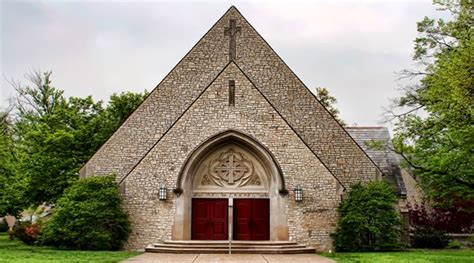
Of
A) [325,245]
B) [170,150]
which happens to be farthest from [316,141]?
[170,150]

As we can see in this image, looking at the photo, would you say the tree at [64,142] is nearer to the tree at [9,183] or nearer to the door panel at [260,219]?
the tree at [9,183]

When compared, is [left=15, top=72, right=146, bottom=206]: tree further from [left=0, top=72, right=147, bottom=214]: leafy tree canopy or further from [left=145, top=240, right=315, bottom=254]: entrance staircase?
[left=145, top=240, right=315, bottom=254]: entrance staircase

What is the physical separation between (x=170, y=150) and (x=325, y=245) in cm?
731

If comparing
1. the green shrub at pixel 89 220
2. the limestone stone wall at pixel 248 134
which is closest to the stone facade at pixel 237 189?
the limestone stone wall at pixel 248 134

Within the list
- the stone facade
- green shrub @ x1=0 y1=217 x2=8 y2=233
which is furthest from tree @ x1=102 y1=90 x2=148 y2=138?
green shrub @ x1=0 y1=217 x2=8 y2=233

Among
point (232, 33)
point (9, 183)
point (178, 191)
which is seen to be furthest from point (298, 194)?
point (9, 183)

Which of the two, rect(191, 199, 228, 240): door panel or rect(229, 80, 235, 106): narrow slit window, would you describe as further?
rect(191, 199, 228, 240): door panel

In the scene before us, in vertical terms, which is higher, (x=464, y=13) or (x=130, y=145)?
(x=464, y=13)

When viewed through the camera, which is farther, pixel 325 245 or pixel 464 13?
pixel 325 245

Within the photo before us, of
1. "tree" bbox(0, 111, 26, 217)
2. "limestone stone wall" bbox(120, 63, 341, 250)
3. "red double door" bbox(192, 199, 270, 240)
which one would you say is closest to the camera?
"limestone stone wall" bbox(120, 63, 341, 250)

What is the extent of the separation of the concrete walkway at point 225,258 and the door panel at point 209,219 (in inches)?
119

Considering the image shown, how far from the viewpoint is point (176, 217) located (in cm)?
2194

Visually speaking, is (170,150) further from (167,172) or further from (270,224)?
(270,224)

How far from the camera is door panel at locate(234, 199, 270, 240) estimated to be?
22.8 meters
